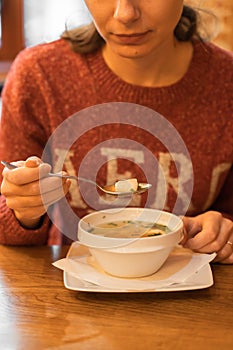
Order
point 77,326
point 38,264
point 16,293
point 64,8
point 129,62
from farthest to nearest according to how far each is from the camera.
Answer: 1. point 64,8
2. point 129,62
3. point 38,264
4. point 16,293
5. point 77,326

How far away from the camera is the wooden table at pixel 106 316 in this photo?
88 centimetres

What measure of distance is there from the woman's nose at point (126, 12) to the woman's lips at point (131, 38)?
4cm

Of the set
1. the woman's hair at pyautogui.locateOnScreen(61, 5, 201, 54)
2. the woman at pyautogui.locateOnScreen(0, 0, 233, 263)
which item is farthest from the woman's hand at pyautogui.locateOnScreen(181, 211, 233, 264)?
the woman's hair at pyautogui.locateOnScreen(61, 5, 201, 54)

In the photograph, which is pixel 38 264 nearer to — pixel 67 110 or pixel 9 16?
pixel 67 110

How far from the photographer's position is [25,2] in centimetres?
304

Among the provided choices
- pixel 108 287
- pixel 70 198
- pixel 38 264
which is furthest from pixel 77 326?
pixel 70 198

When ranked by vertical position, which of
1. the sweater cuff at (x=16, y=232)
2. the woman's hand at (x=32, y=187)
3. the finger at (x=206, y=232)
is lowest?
the sweater cuff at (x=16, y=232)

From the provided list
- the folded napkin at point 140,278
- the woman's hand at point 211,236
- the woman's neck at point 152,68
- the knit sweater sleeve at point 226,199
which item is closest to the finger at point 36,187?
the folded napkin at point 140,278

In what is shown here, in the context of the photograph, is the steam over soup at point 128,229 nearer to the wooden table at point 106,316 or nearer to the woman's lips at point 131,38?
the wooden table at point 106,316

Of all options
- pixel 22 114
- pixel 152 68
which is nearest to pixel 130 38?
pixel 152 68

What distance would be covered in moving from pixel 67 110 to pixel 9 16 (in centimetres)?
175

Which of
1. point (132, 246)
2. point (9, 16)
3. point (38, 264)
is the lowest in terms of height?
point (9, 16)

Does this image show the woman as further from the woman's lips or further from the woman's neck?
the woman's lips

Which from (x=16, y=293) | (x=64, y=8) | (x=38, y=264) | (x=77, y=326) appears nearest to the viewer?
(x=77, y=326)
